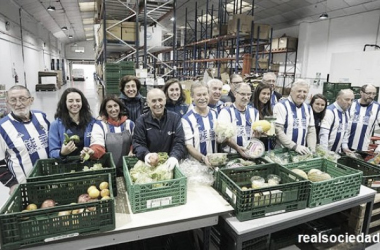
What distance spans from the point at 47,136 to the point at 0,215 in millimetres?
1153

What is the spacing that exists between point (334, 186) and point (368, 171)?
0.88 meters

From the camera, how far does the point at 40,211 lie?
141cm

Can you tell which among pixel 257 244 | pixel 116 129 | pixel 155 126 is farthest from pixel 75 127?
pixel 257 244

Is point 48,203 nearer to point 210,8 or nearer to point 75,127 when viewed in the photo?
point 75,127

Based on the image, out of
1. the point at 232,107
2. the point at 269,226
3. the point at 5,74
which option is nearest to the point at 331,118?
the point at 232,107

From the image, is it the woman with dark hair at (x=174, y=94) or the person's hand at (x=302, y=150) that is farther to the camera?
the woman with dark hair at (x=174, y=94)

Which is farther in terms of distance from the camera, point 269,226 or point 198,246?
point 198,246

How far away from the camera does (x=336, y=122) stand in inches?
128

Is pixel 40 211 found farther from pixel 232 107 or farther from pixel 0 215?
pixel 232 107

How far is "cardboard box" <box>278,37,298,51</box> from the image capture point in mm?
12961

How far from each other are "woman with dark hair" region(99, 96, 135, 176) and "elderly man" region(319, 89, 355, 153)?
238 cm

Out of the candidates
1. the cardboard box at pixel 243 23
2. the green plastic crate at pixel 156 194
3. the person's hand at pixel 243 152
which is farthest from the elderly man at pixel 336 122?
the cardboard box at pixel 243 23

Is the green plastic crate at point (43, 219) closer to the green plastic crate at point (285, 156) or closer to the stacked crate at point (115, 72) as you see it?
the green plastic crate at point (285, 156)

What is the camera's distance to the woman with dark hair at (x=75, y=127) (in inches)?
88.0
